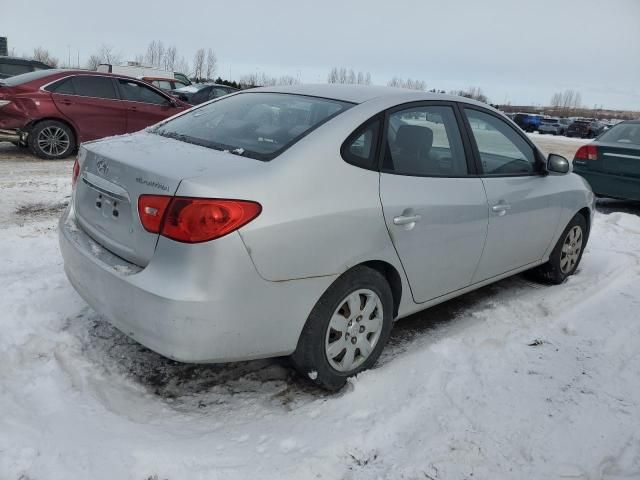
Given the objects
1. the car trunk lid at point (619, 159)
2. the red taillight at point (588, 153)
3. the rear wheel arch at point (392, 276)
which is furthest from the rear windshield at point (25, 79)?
the car trunk lid at point (619, 159)

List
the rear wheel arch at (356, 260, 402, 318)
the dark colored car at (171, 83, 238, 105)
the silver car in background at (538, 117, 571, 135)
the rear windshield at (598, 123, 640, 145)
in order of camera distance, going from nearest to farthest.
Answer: the rear wheel arch at (356, 260, 402, 318)
the rear windshield at (598, 123, 640, 145)
the dark colored car at (171, 83, 238, 105)
the silver car in background at (538, 117, 571, 135)

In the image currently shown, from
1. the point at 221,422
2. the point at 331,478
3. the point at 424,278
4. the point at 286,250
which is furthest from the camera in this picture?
the point at 424,278

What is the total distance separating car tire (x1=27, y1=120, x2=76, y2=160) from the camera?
9016 millimetres

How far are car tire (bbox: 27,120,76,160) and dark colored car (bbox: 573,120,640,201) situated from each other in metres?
8.40

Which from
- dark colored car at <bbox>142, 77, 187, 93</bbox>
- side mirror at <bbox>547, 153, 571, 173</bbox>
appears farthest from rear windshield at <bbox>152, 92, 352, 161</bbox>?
dark colored car at <bbox>142, 77, 187, 93</bbox>

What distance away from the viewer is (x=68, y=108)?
9.20 metres

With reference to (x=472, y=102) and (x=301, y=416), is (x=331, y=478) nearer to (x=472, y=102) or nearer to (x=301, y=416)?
(x=301, y=416)

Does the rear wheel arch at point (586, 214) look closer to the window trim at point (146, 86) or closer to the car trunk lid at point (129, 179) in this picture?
the car trunk lid at point (129, 179)

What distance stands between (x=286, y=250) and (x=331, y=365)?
77 cm

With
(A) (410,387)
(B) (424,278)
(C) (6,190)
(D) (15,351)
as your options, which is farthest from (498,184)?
(C) (6,190)

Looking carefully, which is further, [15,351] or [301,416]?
[15,351]

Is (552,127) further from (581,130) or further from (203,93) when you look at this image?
(203,93)

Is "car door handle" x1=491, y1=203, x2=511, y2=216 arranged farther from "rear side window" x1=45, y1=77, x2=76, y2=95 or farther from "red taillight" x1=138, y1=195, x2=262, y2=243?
"rear side window" x1=45, y1=77, x2=76, y2=95

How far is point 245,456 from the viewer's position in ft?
8.00
